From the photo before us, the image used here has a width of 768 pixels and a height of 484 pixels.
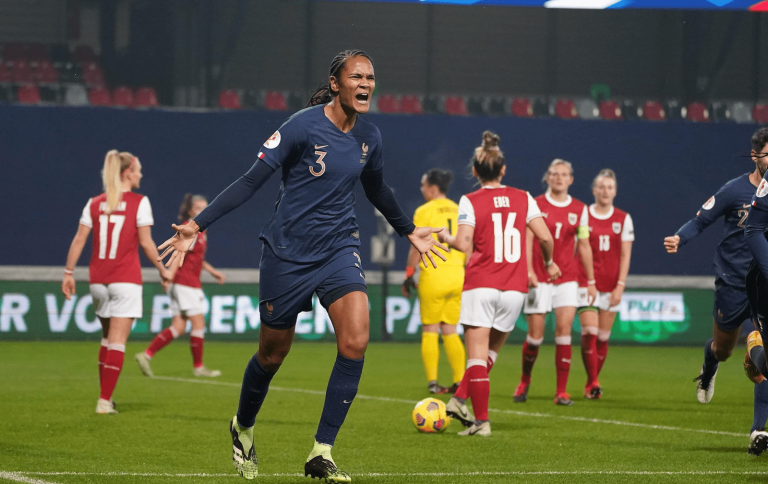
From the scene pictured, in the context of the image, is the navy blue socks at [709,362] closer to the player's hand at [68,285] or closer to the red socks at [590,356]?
the red socks at [590,356]

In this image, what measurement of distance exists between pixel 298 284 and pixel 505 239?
2.86m

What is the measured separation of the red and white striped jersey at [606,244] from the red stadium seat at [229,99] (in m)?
11.7

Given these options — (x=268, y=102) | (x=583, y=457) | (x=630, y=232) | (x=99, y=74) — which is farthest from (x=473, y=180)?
(x=583, y=457)

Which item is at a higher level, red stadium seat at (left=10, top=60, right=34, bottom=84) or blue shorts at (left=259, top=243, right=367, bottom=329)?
red stadium seat at (left=10, top=60, right=34, bottom=84)

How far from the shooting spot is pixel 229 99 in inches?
838

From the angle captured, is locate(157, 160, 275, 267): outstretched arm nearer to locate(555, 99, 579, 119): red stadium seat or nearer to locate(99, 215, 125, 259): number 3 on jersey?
locate(99, 215, 125, 259): number 3 on jersey

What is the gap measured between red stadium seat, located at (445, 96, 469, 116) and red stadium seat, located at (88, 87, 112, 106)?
23.3ft

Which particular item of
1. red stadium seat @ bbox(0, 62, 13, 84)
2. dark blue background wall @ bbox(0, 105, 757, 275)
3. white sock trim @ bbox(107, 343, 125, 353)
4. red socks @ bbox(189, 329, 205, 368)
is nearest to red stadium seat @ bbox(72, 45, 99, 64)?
red stadium seat @ bbox(0, 62, 13, 84)

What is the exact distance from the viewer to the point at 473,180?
2142 cm

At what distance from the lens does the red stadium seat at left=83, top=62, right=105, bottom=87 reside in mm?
21141

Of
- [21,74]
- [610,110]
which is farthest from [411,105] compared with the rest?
[21,74]

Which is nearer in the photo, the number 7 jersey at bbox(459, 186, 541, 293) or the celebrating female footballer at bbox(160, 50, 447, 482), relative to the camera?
the celebrating female footballer at bbox(160, 50, 447, 482)

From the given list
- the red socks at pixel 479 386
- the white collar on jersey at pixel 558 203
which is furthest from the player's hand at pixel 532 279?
the red socks at pixel 479 386

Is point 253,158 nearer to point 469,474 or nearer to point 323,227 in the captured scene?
point 469,474
